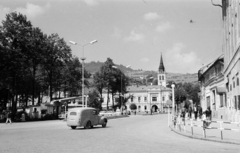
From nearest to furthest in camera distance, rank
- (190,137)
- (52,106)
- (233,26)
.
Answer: (190,137)
(233,26)
(52,106)

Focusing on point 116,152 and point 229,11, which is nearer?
point 116,152

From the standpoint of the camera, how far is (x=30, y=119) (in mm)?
44531

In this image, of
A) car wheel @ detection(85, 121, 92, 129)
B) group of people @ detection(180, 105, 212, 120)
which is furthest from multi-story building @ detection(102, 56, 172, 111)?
car wheel @ detection(85, 121, 92, 129)

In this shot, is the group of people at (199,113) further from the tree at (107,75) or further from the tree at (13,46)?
the tree at (107,75)

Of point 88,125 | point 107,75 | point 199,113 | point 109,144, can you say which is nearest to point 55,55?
point 107,75

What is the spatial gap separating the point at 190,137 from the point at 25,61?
3359cm

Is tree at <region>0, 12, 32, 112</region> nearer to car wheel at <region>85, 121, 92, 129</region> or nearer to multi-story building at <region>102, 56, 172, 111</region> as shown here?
car wheel at <region>85, 121, 92, 129</region>

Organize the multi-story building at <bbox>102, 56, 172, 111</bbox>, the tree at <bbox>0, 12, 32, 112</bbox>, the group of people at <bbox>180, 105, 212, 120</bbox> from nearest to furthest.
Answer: the group of people at <bbox>180, 105, 212, 120</bbox>
the tree at <bbox>0, 12, 32, 112</bbox>
the multi-story building at <bbox>102, 56, 172, 111</bbox>

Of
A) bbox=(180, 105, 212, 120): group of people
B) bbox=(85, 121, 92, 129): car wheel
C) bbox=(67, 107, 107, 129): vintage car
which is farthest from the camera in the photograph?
bbox=(85, 121, 92, 129): car wheel

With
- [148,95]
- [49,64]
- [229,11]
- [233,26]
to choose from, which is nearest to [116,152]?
[233,26]

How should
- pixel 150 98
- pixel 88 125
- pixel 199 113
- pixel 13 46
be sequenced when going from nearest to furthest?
pixel 88 125
pixel 199 113
pixel 13 46
pixel 150 98

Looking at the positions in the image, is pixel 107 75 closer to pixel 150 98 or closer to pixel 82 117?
pixel 150 98

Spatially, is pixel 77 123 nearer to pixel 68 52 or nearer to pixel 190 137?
pixel 190 137

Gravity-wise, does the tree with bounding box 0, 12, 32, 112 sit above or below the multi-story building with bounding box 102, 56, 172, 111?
above
